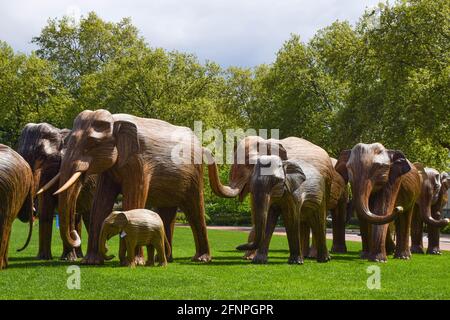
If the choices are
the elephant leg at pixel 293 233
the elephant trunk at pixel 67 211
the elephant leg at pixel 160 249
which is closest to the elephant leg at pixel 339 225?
the elephant leg at pixel 293 233

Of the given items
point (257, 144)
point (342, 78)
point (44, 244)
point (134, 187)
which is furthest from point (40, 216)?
point (342, 78)

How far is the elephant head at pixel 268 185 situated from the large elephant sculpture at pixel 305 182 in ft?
1.85

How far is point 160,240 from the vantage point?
1119cm

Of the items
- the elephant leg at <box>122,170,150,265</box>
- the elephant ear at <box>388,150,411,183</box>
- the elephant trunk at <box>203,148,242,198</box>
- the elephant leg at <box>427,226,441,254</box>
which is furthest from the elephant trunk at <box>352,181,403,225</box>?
the elephant leg at <box>122,170,150,265</box>

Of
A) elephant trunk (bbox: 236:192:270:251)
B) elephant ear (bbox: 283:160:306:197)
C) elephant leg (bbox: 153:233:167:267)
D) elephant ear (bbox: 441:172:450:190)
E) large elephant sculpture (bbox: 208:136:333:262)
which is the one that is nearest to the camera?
elephant leg (bbox: 153:233:167:267)

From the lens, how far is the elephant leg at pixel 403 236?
15.1 metres

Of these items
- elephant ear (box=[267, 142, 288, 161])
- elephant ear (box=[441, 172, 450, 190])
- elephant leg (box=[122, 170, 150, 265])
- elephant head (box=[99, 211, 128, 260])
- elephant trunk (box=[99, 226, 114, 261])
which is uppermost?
elephant ear (box=[267, 142, 288, 161])

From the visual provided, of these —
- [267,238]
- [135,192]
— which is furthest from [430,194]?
[135,192]

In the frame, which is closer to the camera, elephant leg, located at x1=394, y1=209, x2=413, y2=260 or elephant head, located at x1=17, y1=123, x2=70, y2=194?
elephant head, located at x1=17, y1=123, x2=70, y2=194

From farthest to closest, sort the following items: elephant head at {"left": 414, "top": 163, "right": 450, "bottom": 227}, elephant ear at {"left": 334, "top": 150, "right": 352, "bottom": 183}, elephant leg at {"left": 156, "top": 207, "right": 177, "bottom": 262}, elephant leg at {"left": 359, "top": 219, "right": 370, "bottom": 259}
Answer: elephant head at {"left": 414, "top": 163, "right": 450, "bottom": 227}
elephant ear at {"left": 334, "top": 150, "right": 352, "bottom": 183}
elephant leg at {"left": 359, "top": 219, "right": 370, "bottom": 259}
elephant leg at {"left": 156, "top": 207, "right": 177, "bottom": 262}

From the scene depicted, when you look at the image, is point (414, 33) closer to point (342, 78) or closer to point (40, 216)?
point (342, 78)

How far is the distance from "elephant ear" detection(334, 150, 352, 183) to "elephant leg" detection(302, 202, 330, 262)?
2.39 metres

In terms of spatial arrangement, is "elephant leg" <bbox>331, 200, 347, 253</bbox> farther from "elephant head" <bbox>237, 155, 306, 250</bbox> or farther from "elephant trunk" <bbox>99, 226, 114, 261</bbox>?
"elephant trunk" <bbox>99, 226, 114, 261</bbox>

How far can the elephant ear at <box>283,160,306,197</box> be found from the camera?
12.4m
